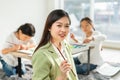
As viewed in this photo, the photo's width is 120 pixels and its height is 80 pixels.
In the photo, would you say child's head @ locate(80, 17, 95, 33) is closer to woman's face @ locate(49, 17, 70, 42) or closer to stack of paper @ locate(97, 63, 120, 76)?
stack of paper @ locate(97, 63, 120, 76)

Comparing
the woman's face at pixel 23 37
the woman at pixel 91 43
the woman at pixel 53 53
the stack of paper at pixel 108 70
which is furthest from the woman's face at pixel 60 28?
the stack of paper at pixel 108 70

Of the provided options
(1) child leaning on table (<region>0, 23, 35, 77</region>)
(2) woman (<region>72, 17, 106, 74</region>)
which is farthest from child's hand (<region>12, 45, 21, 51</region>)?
(2) woman (<region>72, 17, 106, 74</region>)

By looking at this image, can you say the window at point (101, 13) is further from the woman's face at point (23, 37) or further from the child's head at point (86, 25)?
the woman's face at point (23, 37)

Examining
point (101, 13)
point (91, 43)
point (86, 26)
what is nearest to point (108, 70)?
point (91, 43)

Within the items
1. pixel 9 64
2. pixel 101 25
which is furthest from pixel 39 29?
pixel 9 64

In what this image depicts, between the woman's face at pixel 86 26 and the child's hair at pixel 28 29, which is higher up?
the child's hair at pixel 28 29

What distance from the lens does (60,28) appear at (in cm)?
117

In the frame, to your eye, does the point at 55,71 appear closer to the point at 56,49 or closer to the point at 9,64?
the point at 56,49

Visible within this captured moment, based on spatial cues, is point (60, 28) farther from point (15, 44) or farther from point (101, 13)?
point (101, 13)

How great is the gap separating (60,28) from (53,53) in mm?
146

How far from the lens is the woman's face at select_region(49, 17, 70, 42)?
117 centimetres

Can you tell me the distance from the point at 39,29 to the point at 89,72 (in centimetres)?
215

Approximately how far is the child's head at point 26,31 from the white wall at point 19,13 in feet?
4.07

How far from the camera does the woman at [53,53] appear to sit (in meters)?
1.08
